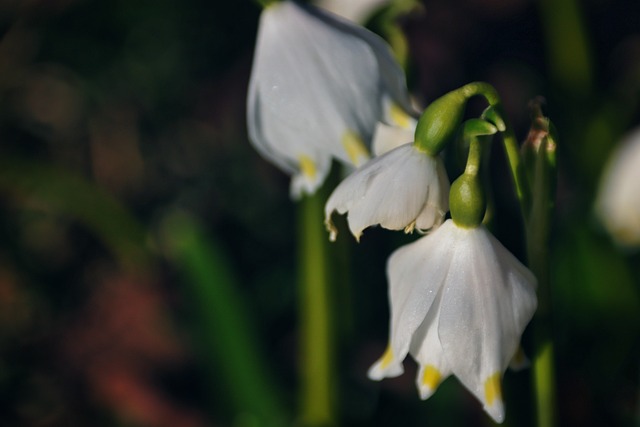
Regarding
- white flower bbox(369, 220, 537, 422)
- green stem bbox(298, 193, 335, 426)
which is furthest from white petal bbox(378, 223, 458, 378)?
green stem bbox(298, 193, 335, 426)

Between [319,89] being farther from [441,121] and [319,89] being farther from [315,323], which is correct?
[315,323]

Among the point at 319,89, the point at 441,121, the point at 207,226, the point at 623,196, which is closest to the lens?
the point at 441,121

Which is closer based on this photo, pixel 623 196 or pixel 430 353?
pixel 430 353

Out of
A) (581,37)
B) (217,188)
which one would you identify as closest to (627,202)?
(581,37)

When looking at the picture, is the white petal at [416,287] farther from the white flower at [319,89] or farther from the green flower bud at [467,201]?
the white flower at [319,89]

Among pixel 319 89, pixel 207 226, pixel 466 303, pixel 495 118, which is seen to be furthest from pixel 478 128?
pixel 207 226

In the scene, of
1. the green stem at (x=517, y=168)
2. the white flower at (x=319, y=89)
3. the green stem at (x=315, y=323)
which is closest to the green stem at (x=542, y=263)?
the green stem at (x=517, y=168)

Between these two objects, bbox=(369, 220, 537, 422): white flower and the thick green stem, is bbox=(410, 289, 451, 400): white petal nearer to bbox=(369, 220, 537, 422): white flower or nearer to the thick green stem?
bbox=(369, 220, 537, 422): white flower
